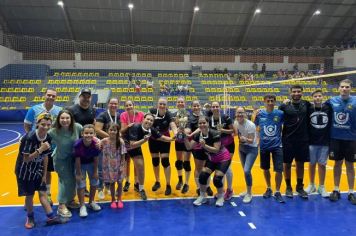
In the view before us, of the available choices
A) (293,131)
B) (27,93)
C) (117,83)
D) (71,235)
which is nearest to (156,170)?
(71,235)

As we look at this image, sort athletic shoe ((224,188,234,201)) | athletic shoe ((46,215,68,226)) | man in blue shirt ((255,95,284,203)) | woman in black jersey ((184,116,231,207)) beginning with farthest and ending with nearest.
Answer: athletic shoe ((224,188,234,201))
man in blue shirt ((255,95,284,203))
woman in black jersey ((184,116,231,207))
athletic shoe ((46,215,68,226))

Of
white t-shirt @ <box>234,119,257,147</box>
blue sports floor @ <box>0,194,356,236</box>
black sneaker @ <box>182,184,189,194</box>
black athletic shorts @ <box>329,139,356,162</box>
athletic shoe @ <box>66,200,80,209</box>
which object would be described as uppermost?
white t-shirt @ <box>234,119,257,147</box>

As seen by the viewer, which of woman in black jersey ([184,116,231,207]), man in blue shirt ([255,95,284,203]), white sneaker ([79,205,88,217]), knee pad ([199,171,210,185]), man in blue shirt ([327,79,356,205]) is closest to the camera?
white sneaker ([79,205,88,217])

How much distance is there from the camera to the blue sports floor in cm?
426

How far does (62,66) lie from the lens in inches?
971

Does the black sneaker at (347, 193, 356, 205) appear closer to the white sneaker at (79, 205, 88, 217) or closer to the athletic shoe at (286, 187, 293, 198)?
the athletic shoe at (286, 187, 293, 198)

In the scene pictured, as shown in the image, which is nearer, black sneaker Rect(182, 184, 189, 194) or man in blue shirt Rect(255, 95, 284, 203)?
man in blue shirt Rect(255, 95, 284, 203)

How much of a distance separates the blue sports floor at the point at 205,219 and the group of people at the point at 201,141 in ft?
0.73

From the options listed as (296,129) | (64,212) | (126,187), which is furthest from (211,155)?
(64,212)

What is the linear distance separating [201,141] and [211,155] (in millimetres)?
375

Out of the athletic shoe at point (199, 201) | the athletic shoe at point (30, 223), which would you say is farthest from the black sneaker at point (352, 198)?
the athletic shoe at point (30, 223)

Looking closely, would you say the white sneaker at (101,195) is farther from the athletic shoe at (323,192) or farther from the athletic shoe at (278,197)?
the athletic shoe at (323,192)

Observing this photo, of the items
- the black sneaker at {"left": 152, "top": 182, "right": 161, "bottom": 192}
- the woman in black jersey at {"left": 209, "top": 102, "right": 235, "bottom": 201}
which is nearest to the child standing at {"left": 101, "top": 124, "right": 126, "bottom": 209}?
the black sneaker at {"left": 152, "top": 182, "right": 161, "bottom": 192}

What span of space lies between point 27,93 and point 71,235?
1998 centimetres
